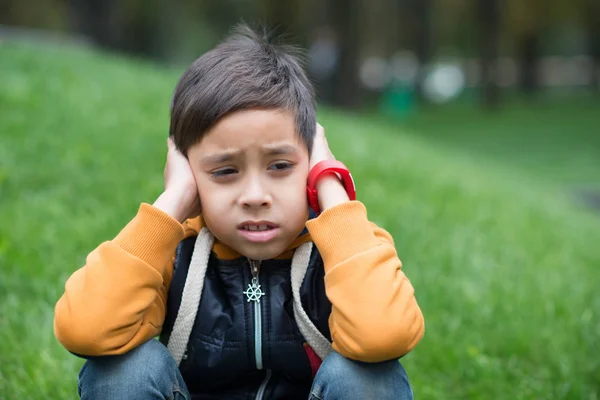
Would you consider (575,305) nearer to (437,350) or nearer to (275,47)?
(437,350)

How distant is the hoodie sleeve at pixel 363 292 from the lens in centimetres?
191

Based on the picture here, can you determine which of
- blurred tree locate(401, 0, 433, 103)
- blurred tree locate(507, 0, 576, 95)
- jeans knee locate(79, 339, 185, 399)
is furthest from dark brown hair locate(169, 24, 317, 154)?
blurred tree locate(401, 0, 433, 103)

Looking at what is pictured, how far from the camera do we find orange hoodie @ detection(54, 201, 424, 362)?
6.29 feet

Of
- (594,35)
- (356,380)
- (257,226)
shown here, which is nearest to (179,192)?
(257,226)

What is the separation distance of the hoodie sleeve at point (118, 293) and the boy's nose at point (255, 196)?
22cm

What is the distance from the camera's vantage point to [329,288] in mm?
1986

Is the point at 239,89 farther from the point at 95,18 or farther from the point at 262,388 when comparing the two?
the point at 95,18

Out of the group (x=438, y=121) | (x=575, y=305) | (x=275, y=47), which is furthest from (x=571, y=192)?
(x=438, y=121)

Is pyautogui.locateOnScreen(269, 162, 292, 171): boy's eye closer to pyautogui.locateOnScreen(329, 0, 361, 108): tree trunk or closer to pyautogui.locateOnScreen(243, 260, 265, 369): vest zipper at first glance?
pyautogui.locateOnScreen(243, 260, 265, 369): vest zipper

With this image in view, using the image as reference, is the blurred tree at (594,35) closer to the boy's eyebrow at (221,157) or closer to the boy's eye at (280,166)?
the boy's eye at (280,166)

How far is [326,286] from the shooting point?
201 centimetres

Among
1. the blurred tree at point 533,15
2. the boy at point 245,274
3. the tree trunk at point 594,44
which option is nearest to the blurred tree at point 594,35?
the tree trunk at point 594,44

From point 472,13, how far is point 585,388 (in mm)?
30072

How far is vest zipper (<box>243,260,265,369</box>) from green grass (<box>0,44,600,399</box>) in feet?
3.51
